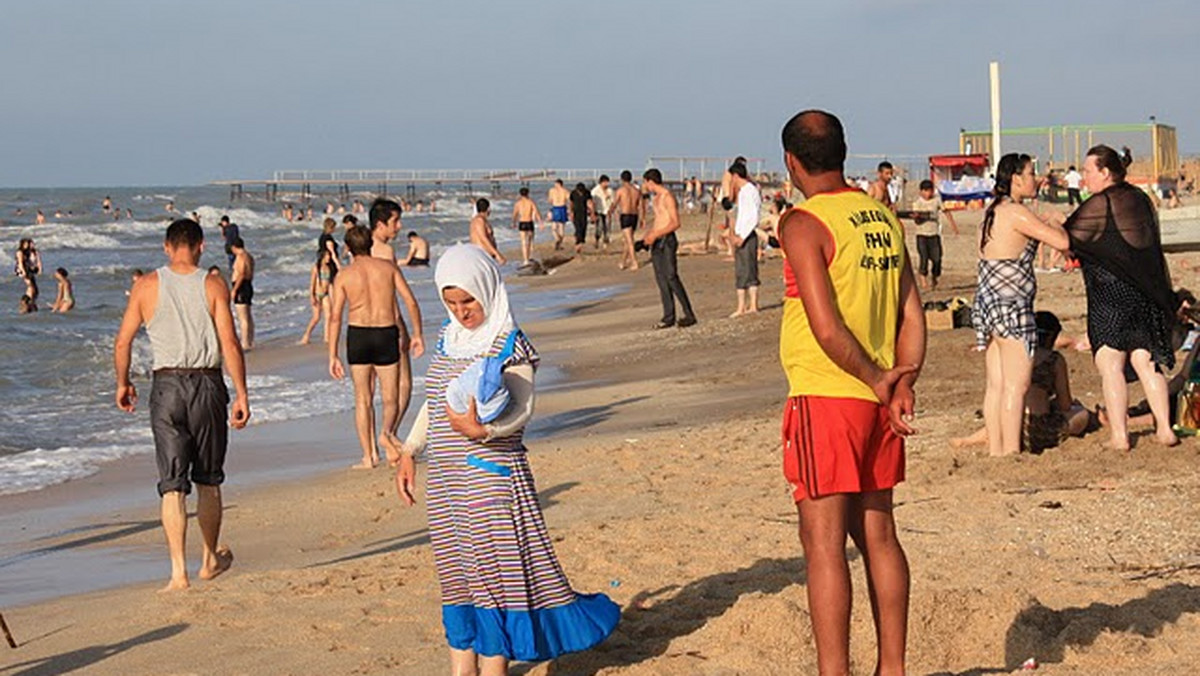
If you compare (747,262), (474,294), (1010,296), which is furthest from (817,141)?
(747,262)

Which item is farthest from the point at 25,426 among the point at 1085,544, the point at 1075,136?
the point at 1075,136

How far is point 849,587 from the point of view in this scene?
4793mm

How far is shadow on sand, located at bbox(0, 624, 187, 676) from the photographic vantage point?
20.8 ft

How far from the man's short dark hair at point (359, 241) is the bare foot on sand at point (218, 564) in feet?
10.6

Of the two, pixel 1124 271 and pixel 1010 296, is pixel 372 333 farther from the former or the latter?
pixel 1124 271

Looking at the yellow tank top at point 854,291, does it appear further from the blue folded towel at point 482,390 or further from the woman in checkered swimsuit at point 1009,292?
the woman in checkered swimsuit at point 1009,292

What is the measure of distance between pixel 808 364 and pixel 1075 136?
45.6m

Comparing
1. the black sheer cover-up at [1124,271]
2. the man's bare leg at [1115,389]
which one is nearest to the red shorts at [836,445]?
the black sheer cover-up at [1124,271]

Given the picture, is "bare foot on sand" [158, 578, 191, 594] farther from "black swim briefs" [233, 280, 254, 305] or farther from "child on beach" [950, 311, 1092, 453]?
"black swim briefs" [233, 280, 254, 305]

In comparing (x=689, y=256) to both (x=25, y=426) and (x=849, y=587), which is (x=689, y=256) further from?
(x=849, y=587)

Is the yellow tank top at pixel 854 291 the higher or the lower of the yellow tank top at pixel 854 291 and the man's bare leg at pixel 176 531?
the higher

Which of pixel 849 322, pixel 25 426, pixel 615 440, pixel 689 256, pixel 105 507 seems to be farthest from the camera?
pixel 689 256

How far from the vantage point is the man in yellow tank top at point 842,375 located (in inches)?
184

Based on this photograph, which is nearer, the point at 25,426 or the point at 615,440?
A: the point at 615,440
